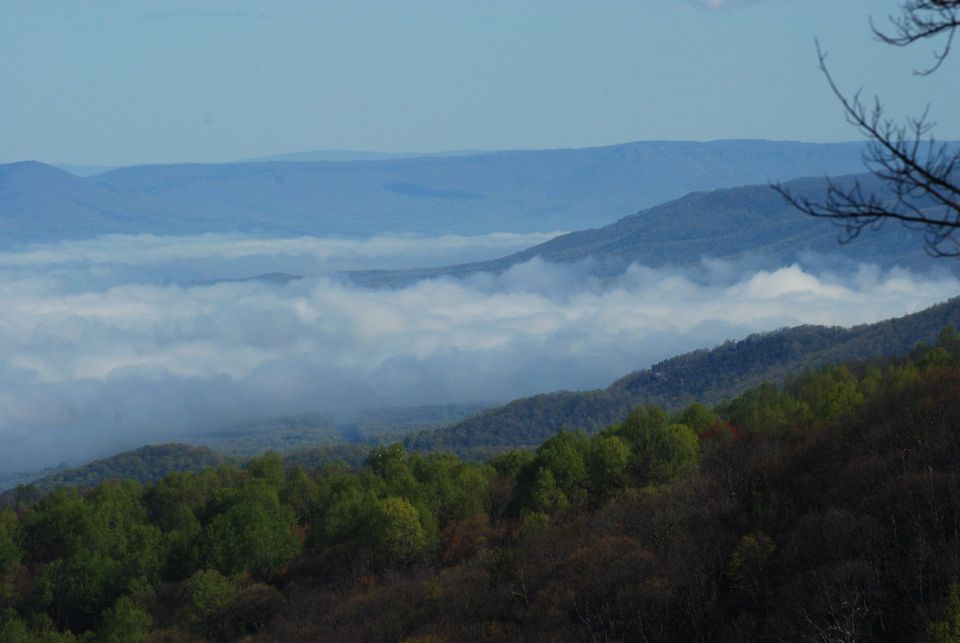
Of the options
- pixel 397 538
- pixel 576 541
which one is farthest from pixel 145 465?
pixel 576 541

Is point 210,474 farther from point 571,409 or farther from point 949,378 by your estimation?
point 571,409

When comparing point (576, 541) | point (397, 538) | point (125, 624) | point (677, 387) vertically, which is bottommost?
point (125, 624)

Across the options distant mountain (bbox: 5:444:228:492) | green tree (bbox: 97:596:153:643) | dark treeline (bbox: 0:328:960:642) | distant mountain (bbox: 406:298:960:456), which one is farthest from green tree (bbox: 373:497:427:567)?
distant mountain (bbox: 5:444:228:492)

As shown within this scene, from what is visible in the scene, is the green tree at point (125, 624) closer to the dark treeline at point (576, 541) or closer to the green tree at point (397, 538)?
the dark treeline at point (576, 541)

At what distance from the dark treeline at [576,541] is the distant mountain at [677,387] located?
68777 mm

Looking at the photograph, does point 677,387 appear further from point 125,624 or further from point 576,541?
point 576,541

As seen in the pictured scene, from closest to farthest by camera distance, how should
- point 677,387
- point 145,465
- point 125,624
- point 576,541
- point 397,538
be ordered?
point 576,541
point 125,624
point 397,538
point 145,465
point 677,387

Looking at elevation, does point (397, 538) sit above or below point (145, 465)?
above

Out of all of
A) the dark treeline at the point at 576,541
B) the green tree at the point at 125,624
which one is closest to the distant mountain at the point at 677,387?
the dark treeline at the point at 576,541

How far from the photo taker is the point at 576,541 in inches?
1468

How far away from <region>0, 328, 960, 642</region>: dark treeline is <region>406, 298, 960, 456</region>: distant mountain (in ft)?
226

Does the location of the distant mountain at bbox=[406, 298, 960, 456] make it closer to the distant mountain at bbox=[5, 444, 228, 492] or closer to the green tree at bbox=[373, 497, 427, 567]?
the distant mountain at bbox=[5, 444, 228, 492]

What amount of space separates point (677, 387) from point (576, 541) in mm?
129174

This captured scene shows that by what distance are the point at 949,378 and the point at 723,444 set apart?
549 inches
